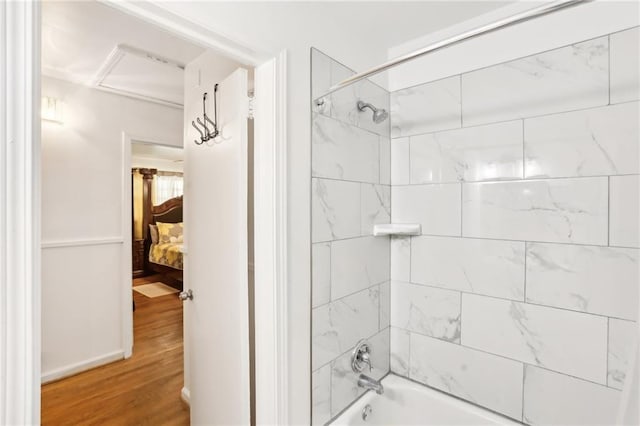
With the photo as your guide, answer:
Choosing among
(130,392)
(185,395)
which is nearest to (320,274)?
(185,395)

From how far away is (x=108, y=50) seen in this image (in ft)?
7.16

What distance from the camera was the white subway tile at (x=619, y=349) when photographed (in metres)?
1.24

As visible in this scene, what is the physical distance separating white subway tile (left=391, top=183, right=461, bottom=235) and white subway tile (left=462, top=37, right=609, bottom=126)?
1.22 ft

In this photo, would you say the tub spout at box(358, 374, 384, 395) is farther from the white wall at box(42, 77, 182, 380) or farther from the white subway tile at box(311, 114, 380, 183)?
Result: the white wall at box(42, 77, 182, 380)

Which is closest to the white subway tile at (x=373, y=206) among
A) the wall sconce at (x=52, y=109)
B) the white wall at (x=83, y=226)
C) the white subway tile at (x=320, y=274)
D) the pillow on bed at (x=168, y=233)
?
the white subway tile at (x=320, y=274)

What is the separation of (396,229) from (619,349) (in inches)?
39.3

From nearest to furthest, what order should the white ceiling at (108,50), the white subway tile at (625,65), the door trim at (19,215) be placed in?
1. the door trim at (19,215)
2. the white subway tile at (625,65)
3. the white ceiling at (108,50)

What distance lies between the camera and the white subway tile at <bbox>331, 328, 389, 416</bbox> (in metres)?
1.53

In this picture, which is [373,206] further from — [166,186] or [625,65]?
[166,186]

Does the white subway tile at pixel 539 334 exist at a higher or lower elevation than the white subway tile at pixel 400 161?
lower

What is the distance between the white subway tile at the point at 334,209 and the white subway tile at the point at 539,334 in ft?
2.29

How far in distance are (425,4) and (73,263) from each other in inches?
128

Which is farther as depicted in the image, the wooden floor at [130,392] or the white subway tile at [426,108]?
the wooden floor at [130,392]

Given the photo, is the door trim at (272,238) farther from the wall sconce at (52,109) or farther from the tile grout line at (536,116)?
the wall sconce at (52,109)
